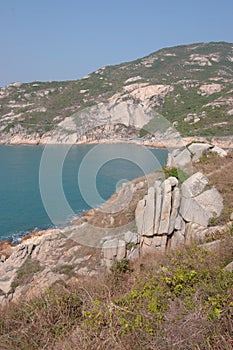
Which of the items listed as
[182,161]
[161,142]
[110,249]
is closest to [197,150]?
[182,161]

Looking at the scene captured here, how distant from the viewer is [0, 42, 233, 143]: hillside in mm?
55688

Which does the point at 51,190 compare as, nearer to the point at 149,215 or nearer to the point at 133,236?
the point at 133,236

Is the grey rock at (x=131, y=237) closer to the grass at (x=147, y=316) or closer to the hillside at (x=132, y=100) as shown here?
the grass at (x=147, y=316)

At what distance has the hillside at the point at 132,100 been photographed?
55688 mm

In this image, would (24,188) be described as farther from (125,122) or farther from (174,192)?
(125,122)

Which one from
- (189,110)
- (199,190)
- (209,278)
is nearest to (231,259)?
(209,278)

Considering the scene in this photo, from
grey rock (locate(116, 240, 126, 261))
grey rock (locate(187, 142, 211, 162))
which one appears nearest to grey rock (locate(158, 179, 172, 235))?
grey rock (locate(116, 240, 126, 261))

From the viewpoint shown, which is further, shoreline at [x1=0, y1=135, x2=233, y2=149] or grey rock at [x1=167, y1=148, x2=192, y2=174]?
shoreline at [x1=0, y1=135, x2=233, y2=149]

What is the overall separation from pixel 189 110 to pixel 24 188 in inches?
1850

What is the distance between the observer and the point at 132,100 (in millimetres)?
66562

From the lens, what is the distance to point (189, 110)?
64812 mm

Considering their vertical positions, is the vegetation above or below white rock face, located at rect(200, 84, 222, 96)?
below

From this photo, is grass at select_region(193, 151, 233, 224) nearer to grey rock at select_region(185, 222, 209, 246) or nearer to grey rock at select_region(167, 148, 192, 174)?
grey rock at select_region(167, 148, 192, 174)

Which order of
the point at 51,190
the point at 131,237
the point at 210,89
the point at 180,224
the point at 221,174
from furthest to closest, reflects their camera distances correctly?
the point at 210,89 → the point at 51,190 → the point at 221,174 → the point at 131,237 → the point at 180,224
